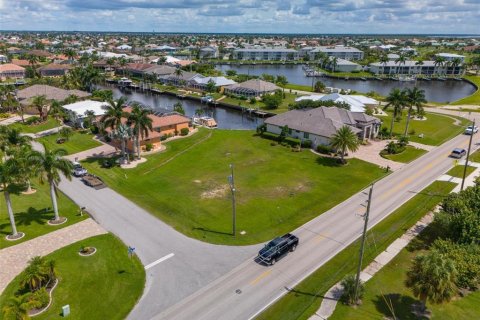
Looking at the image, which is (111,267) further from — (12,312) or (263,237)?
(263,237)

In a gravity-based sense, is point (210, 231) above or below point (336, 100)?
below

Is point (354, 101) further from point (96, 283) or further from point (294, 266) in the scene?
point (96, 283)

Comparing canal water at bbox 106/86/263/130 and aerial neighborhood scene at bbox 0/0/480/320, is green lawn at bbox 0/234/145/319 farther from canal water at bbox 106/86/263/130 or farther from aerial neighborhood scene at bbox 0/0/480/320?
canal water at bbox 106/86/263/130

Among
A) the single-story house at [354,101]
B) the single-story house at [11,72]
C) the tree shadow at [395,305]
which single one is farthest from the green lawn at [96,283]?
the single-story house at [11,72]

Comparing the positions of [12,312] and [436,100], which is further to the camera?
[436,100]

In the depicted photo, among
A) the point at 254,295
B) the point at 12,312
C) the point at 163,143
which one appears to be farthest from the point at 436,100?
the point at 12,312

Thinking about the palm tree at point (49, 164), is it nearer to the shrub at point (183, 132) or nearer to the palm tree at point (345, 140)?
the shrub at point (183, 132)

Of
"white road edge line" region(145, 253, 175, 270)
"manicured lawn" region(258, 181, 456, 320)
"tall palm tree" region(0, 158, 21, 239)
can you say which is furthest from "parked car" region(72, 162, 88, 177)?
"manicured lawn" region(258, 181, 456, 320)

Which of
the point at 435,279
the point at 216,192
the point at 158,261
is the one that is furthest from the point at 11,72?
the point at 435,279
